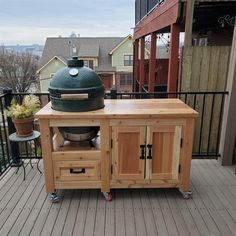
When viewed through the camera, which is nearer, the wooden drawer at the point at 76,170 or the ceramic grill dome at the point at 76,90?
the ceramic grill dome at the point at 76,90

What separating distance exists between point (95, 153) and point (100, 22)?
19.9m

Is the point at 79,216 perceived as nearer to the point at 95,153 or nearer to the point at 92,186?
the point at 92,186

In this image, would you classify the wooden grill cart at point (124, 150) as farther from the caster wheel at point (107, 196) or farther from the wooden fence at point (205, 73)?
the wooden fence at point (205, 73)

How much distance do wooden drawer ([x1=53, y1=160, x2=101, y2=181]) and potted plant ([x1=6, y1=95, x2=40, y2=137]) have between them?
2.13 feet

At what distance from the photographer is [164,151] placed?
234 centimetres

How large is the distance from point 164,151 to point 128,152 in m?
0.36

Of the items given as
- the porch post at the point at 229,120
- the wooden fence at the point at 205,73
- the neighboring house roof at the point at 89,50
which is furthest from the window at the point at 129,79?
the porch post at the point at 229,120

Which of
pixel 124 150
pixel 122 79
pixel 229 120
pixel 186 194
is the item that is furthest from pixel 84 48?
pixel 186 194

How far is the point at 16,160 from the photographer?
3.11 metres

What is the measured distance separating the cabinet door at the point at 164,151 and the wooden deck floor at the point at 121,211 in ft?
0.96

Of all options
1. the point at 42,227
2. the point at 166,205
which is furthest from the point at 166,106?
the point at 42,227

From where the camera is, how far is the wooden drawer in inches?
91.4

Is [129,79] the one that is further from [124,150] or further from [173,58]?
[124,150]

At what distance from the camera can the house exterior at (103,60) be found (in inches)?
644
